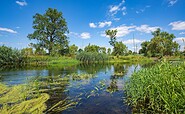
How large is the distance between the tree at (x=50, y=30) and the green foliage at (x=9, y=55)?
7.55 metres

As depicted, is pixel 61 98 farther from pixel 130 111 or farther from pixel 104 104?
pixel 130 111

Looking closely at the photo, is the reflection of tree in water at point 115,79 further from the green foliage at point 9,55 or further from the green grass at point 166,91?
the green foliage at point 9,55

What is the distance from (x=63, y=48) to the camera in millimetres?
40250

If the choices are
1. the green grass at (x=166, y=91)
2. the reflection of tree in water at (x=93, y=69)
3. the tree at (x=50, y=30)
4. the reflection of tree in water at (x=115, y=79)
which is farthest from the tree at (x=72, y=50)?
the green grass at (x=166, y=91)

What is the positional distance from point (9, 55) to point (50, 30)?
1176 centimetres

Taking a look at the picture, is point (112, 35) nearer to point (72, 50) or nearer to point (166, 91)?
point (72, 50)

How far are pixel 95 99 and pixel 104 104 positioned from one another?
73cm

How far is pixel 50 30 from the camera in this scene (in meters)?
38.6

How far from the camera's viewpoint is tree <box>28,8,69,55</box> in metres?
37.6

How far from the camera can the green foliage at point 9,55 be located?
29.3m

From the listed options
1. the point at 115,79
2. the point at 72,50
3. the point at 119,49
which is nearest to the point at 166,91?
the point at 115,79

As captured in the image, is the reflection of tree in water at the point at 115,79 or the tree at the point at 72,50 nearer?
the reflection of tree in water at the point at 115,79

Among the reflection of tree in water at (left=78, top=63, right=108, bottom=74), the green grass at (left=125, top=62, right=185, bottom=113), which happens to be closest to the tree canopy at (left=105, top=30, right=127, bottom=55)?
the reflection of tree in water at (left=78, top=63, right=108, bottom=74)

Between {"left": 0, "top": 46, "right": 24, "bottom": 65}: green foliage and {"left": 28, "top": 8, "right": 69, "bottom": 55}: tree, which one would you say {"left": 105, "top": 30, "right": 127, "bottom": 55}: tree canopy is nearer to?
{"left": 28, "top": 8, "right": 69, "bottom": 55}: tree
